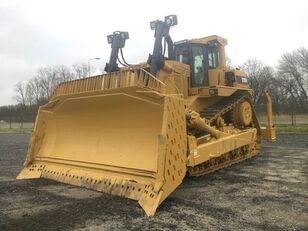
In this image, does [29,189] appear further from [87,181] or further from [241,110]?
[241,110]

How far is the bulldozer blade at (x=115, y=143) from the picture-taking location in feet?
18.5

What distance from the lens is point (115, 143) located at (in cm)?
686

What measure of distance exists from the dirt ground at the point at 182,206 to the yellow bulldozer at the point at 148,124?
0.29 metres

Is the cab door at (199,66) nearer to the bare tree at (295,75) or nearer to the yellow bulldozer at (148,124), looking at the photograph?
the yellow bulldozer at (148,124)

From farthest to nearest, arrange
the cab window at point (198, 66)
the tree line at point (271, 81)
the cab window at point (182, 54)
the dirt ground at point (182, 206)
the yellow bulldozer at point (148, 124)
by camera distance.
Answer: the tree line at point (271, 81) → the cab window at point (182, 54) → the cab window at point (198, 66) → the yellow bulldozer at point (148, 124) → the dirt ground at point (182, 206)

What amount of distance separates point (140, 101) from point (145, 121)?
1.20 feet

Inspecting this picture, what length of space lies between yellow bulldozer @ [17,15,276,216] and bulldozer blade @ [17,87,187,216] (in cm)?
2

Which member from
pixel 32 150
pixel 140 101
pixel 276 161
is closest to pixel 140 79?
pixel 140 101

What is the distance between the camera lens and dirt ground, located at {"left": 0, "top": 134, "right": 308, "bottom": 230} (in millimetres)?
4641

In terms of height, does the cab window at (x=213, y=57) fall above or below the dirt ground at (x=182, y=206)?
above

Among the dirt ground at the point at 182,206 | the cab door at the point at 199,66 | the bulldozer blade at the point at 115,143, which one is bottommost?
the dirt ground at the point at 182,206

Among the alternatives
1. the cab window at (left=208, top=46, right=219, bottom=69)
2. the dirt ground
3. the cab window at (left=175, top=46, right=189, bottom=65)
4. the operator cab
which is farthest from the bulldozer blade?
the cab window at (left=208, top=46, right=219, bottom=69)

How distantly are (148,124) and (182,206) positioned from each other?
5.06 feet

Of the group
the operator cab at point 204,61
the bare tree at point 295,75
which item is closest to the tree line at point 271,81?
the bare tree at point 295,75
